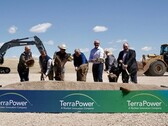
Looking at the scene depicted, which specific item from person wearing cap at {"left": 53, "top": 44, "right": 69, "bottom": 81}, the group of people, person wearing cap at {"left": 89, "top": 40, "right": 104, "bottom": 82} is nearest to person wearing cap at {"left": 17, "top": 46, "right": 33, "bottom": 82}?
the group of people

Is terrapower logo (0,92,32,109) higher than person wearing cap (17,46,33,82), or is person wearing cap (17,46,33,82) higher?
person wearing cap (17,46,33,82)

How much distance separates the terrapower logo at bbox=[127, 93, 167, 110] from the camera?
10.9 m

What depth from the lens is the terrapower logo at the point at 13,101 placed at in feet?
35.4

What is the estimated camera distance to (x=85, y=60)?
12.9 m

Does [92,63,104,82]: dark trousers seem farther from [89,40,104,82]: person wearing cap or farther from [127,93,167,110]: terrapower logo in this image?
[127,93,167,110]: terrapower logo

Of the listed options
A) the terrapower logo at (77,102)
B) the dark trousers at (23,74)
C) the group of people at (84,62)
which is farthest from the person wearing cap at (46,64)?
the terrapower logo at (77,102)

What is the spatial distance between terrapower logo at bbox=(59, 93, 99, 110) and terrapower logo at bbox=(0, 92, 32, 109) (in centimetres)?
96

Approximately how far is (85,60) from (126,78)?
1598 millimetres

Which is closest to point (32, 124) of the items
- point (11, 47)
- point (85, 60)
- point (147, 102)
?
point (147, 102)

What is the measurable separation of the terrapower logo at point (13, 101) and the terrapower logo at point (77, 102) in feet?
3.15

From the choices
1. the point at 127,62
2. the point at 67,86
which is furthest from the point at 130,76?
the point at 67,86

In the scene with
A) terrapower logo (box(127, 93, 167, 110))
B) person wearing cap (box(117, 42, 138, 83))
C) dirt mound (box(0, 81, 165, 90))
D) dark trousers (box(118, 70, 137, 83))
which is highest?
person wearing cap (box(117, 42, 138, 83))

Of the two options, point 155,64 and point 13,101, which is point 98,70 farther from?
point 155,64

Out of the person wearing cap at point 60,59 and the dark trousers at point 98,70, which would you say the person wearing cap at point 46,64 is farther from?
the dark trousers at point 98,70
